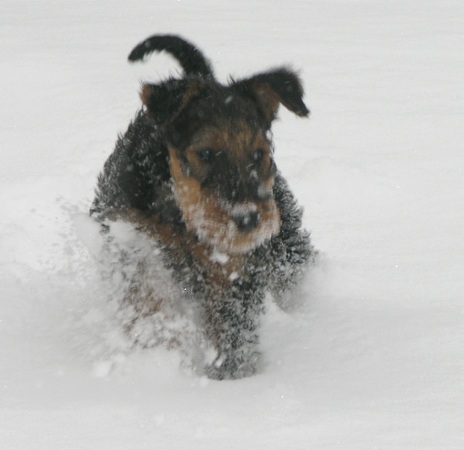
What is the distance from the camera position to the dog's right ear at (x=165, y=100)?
3.01 metres

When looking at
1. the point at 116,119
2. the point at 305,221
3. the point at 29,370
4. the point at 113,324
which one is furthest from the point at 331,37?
the point at 29,370

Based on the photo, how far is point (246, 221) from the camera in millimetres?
2684

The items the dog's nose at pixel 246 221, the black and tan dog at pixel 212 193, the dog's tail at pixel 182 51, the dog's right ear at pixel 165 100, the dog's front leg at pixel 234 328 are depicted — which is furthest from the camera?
the dog's tail at pixel 182 51

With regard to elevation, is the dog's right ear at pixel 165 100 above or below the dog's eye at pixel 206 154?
above

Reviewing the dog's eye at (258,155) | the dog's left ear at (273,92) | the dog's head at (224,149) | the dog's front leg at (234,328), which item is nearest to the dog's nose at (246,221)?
the dog's head at (224,149)

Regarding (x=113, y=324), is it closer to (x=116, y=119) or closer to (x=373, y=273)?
(x=373, y=273)

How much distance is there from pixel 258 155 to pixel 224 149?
0.43 ft

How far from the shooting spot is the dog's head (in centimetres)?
274

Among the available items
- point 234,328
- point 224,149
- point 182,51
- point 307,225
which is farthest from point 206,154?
point 307,225

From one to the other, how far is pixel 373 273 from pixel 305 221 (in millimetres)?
810

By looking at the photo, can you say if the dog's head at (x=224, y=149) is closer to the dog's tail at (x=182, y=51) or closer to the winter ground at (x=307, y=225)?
the dog's tail at (x=182, y=51)

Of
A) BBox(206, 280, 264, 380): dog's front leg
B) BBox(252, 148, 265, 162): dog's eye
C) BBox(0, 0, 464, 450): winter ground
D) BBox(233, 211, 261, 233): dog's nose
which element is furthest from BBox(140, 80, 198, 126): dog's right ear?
BBox(0, 0, 464, 450): winter ground

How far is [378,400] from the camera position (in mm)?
2479

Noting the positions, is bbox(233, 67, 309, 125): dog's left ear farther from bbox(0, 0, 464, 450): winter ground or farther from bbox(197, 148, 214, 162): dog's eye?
bbox(0, 0, 464, 450): winter ground
